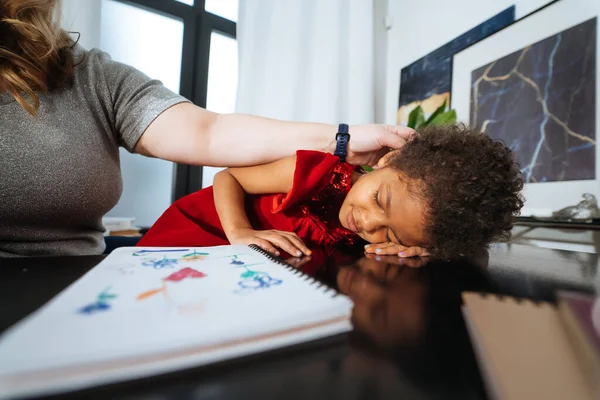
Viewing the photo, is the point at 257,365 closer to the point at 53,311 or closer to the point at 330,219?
the point at 53,311

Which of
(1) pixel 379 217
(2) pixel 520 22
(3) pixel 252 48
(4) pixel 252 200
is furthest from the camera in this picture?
(3) pixel 252 48

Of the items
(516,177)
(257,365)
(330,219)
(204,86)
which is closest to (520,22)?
(516,177)

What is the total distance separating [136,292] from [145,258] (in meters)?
0.15

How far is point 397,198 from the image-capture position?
0.71 metres

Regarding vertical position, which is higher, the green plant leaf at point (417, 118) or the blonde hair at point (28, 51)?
the green plant leaf at point (417, 118)

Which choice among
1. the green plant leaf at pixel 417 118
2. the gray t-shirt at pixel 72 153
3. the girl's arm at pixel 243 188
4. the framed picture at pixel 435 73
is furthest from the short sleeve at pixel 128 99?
the framed picture at pixel 435 73

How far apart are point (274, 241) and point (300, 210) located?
0.30 meters

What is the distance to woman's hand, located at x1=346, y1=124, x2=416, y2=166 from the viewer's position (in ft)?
2.55

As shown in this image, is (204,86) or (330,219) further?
(204,86)

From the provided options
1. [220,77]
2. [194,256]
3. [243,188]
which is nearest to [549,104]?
[243,188]

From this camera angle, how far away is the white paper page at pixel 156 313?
147 mm

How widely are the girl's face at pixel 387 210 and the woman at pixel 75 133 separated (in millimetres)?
116

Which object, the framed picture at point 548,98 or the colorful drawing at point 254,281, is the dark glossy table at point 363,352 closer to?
the colorful drawing at point 254,281

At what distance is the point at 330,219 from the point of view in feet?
2.97
